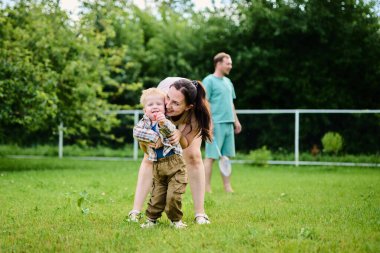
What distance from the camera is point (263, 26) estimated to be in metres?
15.5

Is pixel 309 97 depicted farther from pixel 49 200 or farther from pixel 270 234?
pixel 270 234

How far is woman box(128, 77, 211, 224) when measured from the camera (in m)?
4.38

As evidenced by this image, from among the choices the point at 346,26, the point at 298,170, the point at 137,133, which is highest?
the point at 346,26

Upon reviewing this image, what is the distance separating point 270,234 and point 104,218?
163 centimetres

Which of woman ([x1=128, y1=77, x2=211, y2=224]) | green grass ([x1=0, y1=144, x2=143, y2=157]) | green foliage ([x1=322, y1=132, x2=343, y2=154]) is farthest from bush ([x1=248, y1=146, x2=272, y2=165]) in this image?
woman ([x1=128, y1=77, x2=211, y2=224])

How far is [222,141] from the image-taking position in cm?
760

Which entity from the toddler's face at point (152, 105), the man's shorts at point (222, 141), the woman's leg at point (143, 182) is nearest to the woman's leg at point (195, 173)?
the woman's leg at point (143, 182)

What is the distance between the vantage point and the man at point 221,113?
7557 mm

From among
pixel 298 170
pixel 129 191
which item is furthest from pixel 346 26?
pixel 129 191

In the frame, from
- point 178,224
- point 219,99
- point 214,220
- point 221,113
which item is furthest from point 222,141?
point 178,224

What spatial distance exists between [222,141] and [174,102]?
10.9ft

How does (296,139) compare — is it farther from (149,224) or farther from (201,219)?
(149,224)

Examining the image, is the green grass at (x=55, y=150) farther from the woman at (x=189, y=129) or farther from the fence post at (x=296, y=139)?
the woman at (x=189, y=129)

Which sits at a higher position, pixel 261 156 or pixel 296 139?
pixel 296 139
